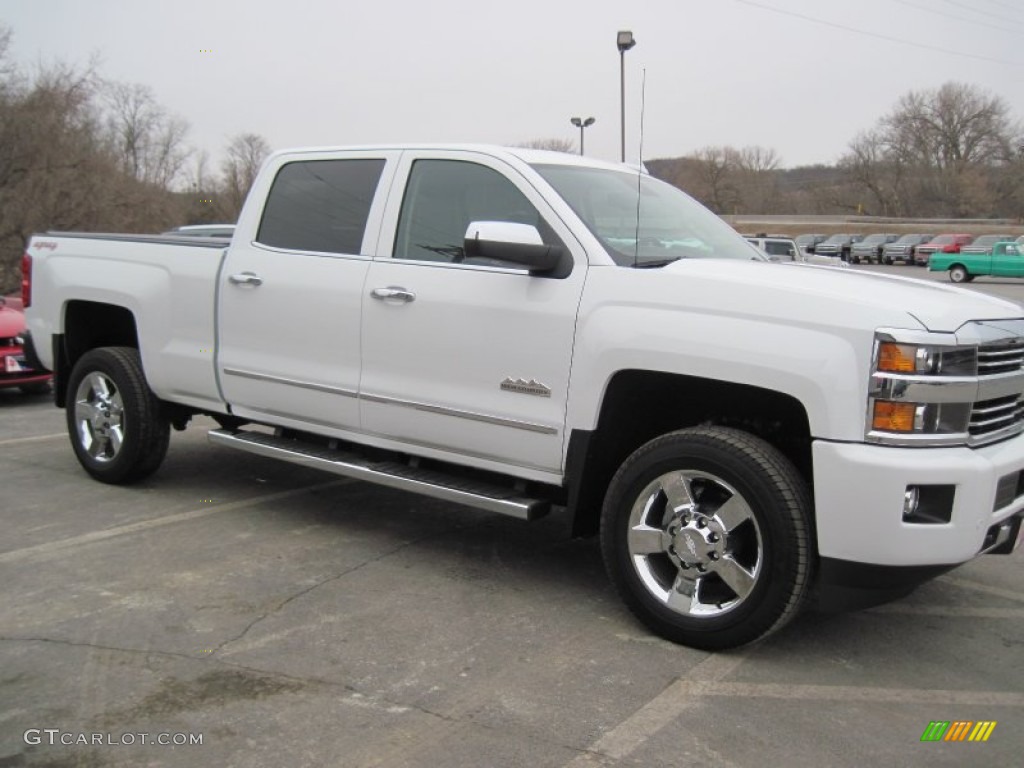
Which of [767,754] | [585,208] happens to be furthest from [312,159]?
[767,754]

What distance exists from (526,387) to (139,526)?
8.29ft

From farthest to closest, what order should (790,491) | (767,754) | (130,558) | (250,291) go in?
(250,291), (130,558), (790,491), (767,754)

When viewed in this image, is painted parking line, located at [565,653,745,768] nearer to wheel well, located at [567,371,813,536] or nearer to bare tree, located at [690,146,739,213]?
wheel well, located at [567,371,813,536]

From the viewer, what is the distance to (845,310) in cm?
335

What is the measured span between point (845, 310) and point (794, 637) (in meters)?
1.44

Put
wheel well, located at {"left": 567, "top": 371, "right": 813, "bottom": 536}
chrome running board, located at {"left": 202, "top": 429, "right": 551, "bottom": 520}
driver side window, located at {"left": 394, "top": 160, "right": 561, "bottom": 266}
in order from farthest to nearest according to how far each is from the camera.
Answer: driver side window, located at {"left": 394, "top": 160, "right": 561, "bottom": 266} → chrome running board, located at {"left": 202, "top": 429, "right": 551, "bottom": 520} → wheel well, located at {"left": 567, "top": 371, "right": 813, "bottom": 536}

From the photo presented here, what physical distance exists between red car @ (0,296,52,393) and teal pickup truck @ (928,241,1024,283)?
118 ft

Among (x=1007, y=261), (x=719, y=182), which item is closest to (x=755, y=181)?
(x=719, y=182)

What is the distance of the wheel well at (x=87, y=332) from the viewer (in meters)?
6.25

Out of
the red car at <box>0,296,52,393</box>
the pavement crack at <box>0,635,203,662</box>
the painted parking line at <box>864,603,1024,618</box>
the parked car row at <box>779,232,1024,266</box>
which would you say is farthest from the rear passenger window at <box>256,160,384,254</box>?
the parked car row at <box>779,232,1024,266</box>

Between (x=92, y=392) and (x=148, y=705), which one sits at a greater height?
(x=92, y=392)

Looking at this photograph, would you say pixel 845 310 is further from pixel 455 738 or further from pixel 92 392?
pixel 92 392

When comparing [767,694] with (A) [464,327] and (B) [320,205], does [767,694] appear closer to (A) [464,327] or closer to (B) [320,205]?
(A) [464,327]

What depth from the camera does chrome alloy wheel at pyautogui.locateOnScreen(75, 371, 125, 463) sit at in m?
5.95
